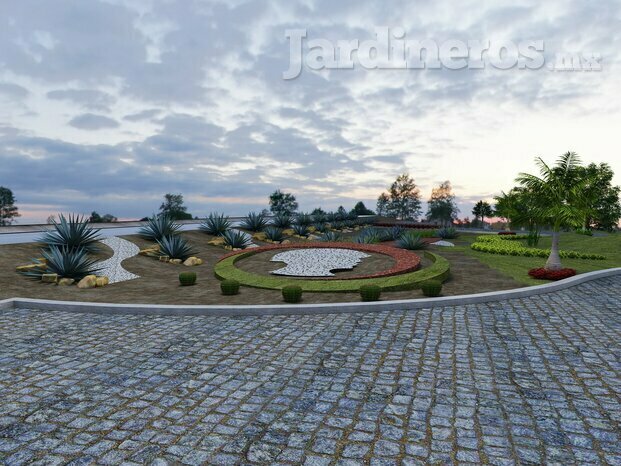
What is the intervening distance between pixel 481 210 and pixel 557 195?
63995 millimetres

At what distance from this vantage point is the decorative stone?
16953 mm

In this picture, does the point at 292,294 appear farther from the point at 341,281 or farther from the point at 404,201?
the point at 404,201

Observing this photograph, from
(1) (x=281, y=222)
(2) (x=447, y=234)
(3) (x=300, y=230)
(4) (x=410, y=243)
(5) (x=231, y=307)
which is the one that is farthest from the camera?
(2) (x=447, y=234)

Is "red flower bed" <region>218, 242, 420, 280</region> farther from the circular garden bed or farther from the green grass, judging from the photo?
the green grass

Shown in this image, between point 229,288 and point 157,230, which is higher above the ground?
point 157,230

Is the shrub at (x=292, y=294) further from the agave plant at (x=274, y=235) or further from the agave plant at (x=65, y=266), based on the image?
the agave plant at (x=274, y=235)

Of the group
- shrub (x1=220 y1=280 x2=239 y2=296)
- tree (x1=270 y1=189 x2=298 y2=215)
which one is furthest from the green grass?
tree (x1=270 y1=189 x2=298 y2=215)

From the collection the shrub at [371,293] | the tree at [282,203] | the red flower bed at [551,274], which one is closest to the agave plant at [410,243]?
the red flower bed at [551,274]

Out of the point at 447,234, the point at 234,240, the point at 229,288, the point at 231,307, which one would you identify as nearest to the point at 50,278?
the point at 229,288

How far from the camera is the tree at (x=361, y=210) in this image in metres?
72.1

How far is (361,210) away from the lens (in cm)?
7275

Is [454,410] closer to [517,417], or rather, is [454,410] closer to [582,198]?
[517,417]

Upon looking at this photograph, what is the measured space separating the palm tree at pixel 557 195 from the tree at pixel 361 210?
54.4 metres

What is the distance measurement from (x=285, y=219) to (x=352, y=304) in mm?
24637
